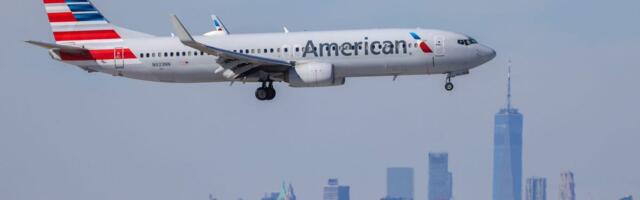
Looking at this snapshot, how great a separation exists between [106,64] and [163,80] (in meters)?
3.76

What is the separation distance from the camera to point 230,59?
359ft

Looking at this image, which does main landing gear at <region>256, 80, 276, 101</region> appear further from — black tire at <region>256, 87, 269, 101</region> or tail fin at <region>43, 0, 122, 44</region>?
tail fin at <region>43, 0, 122, 44</region>

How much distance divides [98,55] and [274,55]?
11.5 m

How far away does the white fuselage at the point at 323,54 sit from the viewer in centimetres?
10856

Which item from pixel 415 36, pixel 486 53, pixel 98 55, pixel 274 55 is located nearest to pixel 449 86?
pixel 486 53

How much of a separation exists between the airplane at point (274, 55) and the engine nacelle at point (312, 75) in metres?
0.06

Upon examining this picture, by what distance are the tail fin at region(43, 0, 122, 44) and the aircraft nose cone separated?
22.7m

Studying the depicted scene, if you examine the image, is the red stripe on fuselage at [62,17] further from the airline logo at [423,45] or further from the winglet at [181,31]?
the airline logo at [423,45]

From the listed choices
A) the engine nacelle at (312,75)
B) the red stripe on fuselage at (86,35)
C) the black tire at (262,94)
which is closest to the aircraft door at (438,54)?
the engine nacelle at (312,75)

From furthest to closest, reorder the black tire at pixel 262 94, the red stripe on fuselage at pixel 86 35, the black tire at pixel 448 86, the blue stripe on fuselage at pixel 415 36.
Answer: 1. the red stripe on fuselage at pixel 86 35
2. the black tire at pixel 262 94
3. the black tire at pixel 448 86
4. the blue stripe on fuselage at pixel 415 36

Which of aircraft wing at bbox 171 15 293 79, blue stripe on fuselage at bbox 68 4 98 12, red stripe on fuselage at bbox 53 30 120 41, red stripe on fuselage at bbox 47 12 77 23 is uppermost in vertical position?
blue stripe on fuselage at bbox 68 4 98 12

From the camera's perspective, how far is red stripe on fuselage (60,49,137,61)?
370ft

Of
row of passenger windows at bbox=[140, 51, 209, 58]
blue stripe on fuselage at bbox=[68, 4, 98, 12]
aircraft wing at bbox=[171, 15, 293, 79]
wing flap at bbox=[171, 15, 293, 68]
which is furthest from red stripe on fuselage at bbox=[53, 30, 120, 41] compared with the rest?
wing flap at bbox=[171, 15, 293, 68]

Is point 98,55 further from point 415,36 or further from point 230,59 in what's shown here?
point 415,36
